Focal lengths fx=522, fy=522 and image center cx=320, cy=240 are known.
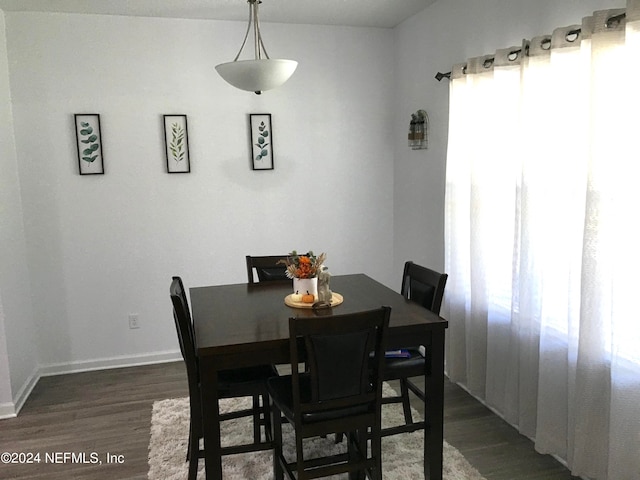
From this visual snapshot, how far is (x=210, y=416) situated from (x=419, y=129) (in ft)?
8.79

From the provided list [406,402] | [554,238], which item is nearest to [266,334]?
[406,402]

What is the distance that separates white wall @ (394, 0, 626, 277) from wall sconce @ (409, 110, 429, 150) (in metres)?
0.05

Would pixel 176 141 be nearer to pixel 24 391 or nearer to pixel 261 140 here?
pixel 261 140

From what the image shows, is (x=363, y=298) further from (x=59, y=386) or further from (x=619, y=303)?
(x=59, y=386)

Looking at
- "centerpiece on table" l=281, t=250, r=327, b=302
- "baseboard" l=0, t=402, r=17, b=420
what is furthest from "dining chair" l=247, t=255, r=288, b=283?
"baseboard" l=0, t=402, r=17, b=420

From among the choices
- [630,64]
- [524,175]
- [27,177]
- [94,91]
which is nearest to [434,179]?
[524,175]

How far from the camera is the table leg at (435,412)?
2.35 m

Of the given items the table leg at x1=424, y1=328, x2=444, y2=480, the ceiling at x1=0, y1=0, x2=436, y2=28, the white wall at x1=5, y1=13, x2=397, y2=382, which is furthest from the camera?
the white wall at x1=5, y1=13, x2=397, y2=382

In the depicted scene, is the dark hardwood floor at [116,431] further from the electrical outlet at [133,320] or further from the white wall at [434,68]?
the white wall at [434,68]

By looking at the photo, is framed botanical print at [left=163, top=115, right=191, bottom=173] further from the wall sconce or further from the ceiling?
the wall sconce

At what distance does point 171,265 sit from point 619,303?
10.3 feet

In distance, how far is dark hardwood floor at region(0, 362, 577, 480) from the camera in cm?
268

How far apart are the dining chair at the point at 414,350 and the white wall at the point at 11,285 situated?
7.88 feet

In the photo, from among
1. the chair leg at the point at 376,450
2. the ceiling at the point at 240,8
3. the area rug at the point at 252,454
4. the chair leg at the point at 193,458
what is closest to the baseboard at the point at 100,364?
the area rug at the point at 252,454
